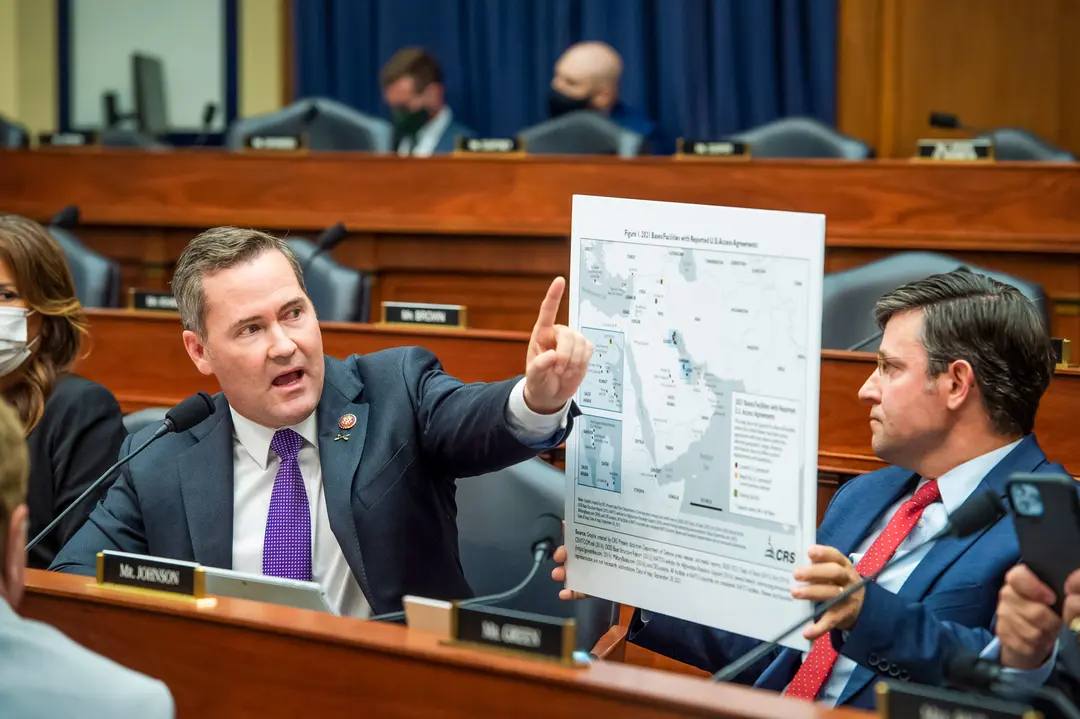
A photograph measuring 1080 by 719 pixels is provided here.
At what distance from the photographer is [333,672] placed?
141 centimetres

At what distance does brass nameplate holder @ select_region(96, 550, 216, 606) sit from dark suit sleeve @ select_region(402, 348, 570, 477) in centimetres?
50

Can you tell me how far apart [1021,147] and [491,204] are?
2.06m

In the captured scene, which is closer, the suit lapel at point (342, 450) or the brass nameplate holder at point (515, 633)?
the brass nameplate holder at point (515, 633)

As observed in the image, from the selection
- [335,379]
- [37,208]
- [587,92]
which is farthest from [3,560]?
[587,92]

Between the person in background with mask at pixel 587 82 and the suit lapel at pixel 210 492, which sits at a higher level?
the person in background with mask at pixel 587 82

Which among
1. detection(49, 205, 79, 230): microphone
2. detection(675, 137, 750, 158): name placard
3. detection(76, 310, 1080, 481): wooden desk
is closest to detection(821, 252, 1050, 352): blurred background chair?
detection(76, 310, 1080, 481): wooden desk

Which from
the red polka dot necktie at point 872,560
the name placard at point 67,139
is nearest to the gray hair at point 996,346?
the red polka dot necktie at point 872,560

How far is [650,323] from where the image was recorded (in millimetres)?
1643

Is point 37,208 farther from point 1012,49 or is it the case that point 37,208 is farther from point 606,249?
point 1012,49

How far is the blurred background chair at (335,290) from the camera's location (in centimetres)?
359

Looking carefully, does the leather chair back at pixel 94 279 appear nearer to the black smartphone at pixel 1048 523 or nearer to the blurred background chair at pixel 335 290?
the blurred background chair at pixel 335 290

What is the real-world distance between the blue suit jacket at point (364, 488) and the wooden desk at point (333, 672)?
401 mm

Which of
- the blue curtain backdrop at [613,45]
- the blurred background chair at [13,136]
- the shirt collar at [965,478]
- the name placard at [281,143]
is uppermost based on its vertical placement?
the blue curtain backdrop at [613,45]

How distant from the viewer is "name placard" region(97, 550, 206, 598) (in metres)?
1.56
